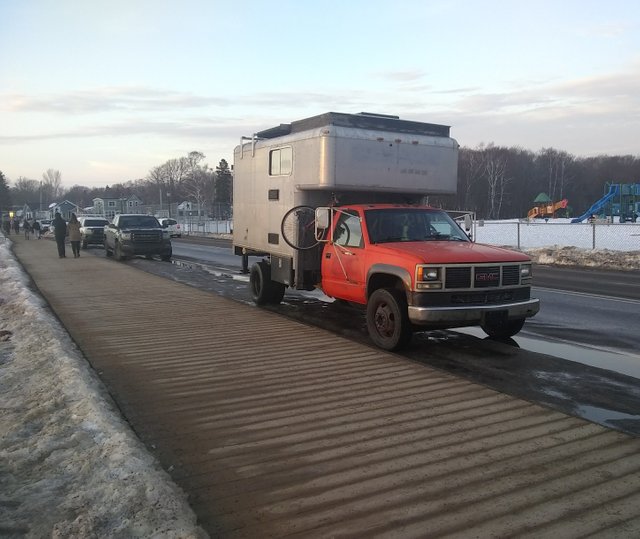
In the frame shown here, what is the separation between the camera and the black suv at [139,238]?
73.0ft

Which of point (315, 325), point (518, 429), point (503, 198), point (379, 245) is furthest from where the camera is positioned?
point (503, 198)

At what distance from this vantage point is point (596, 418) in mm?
5004

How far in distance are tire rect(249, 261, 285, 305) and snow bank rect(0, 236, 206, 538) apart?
483 centimetres

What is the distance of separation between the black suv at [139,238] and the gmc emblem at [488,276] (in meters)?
17.5

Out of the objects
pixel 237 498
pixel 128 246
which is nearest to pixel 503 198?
pixel 128 246

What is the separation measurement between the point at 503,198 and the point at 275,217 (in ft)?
334

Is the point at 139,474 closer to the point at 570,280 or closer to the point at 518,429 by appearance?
the point at 518,429

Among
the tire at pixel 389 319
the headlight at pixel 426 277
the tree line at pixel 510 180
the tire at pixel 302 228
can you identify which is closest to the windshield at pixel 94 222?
the tire at pixel 302 228

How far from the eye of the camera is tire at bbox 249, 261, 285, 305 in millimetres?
10906

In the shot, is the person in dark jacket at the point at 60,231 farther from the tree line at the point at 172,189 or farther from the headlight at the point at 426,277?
the tree line at the point at 172,189

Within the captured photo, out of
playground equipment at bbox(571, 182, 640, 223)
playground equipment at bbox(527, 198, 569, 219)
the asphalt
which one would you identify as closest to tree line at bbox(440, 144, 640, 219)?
playground equipment at bbox(527, 198, 569, 219)

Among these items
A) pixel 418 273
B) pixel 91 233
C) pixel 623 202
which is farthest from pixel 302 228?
pixel 623 202

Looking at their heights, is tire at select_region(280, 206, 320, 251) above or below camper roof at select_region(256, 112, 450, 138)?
below

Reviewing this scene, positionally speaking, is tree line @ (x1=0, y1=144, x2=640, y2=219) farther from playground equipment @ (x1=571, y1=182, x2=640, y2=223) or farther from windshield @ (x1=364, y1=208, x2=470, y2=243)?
windshield @ (x1=364, y1=208, x2=470, y2=243)
